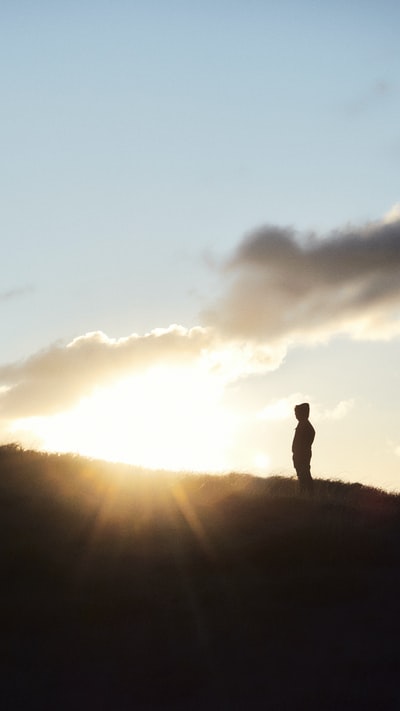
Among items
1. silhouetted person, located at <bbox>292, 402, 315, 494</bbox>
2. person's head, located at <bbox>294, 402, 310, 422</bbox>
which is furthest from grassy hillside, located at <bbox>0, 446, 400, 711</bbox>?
person's head, located at <bbox>294, 402, 310, 422</bbox>

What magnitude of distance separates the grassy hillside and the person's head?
10.3ft

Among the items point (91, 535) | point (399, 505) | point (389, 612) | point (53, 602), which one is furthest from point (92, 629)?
point (399, 505)

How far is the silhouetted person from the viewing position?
25.3m

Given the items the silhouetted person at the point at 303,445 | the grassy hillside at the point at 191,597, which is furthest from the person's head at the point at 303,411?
the grassy hillside at the point at 191,597

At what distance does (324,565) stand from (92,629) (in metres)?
5.47

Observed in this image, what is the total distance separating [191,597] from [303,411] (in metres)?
10.7

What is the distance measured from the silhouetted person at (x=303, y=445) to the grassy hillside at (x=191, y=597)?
204 cm

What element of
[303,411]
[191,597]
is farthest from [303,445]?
[191,597]

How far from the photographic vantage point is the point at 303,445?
997 inches

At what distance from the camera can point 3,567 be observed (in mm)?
16875

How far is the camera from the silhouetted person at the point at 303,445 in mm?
25312

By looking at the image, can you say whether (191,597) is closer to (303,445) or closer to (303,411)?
(303,445)

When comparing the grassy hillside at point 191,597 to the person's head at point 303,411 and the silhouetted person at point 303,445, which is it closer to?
the silhouetted person at point 303,445

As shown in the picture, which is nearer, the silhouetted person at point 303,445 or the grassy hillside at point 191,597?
the grassy hillside at point 191,597
